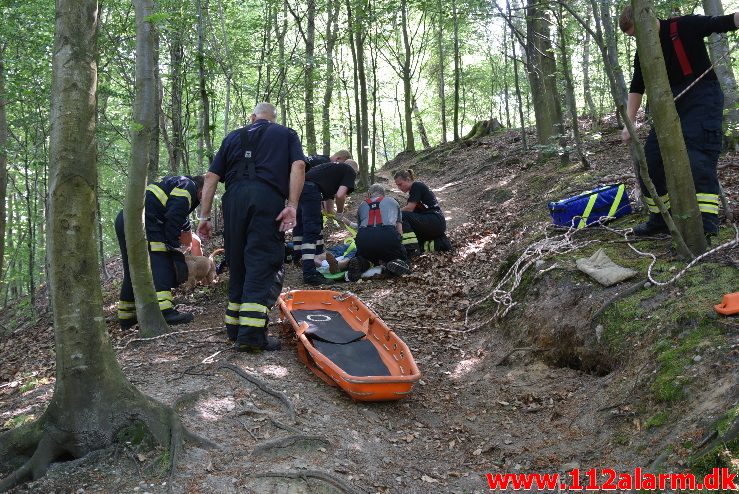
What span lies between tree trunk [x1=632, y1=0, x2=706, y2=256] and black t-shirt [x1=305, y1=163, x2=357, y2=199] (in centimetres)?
530

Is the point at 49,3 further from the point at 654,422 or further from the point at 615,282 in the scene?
the point at 654,422

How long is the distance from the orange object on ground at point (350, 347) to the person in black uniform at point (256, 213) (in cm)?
43

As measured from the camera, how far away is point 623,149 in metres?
12.2

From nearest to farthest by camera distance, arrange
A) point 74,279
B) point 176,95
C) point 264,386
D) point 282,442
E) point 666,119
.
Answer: point 74,279 → point 282,442 → point 264,386 → point 666,119 → point 176,95

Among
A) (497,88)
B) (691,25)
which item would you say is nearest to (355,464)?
(691,25)

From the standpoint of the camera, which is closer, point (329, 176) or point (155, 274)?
point (155, 274)

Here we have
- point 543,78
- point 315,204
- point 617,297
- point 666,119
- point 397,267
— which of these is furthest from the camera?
point 543,78

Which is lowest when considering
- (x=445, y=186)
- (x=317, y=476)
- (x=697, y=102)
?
(x=317, y=476)

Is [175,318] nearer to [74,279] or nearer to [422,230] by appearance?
[74,279]

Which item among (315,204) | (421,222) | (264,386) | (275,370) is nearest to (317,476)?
(264,386)

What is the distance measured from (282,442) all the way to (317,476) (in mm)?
414

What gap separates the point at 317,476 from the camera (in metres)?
3.15

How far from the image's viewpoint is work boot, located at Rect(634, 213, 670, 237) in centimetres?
543

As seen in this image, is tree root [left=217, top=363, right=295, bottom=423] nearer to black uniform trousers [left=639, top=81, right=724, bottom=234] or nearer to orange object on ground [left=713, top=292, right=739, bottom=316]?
orange object on ground [left=713, top=292, right=739, bottom=316]
